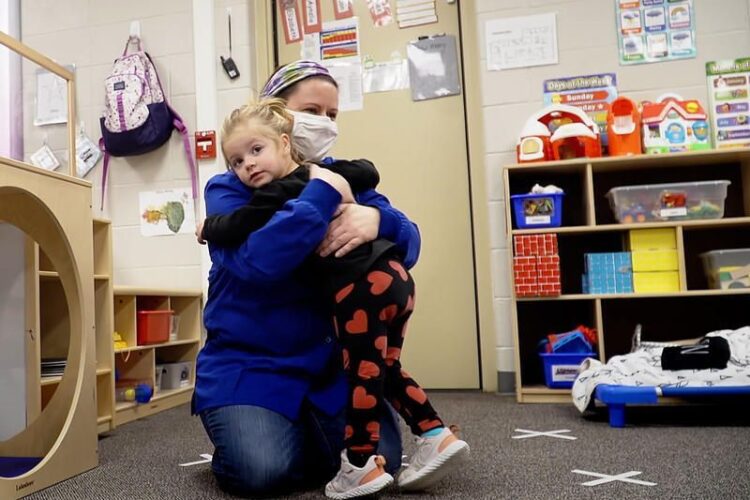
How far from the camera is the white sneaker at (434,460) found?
3.94ft

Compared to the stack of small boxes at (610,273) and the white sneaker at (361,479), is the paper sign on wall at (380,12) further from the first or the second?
the white sneaker at (361,479)

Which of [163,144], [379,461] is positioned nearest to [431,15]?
[163,144]

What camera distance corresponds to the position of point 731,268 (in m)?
2.37

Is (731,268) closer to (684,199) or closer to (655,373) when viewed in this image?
(684,199)

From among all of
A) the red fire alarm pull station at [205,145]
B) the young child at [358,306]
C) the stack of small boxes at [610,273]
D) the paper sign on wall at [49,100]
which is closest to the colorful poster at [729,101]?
the stack of small boxes at [610,273]

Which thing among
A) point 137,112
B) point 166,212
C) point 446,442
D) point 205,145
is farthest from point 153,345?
point 446,442

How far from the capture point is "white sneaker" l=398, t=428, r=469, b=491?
1.20m

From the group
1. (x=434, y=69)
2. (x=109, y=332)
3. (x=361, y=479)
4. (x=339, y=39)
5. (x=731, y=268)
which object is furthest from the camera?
(x=339, y=39)

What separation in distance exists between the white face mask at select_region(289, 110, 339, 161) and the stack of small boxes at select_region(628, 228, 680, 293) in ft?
4.86

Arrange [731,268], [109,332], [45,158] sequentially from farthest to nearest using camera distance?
[45,158]
[731,268]
[109,332]

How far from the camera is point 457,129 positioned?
9.52 ft

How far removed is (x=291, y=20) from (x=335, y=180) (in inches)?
83.2

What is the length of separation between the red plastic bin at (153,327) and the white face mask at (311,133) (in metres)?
1.35

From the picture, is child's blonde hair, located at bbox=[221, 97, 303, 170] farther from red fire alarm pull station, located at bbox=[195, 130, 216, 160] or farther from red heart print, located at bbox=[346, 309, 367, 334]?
red fire alarm pull station, located at bbox=[195, 130, 216, 160]
